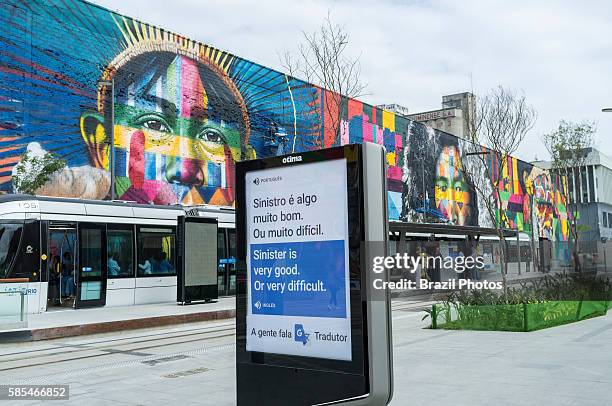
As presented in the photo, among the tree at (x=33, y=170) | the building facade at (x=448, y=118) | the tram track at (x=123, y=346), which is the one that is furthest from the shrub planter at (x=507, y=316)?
the building facade at (x=448, y=118)

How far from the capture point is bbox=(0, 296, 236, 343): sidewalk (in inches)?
567

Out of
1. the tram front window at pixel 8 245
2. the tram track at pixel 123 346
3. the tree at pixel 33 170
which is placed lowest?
the tram track at pixel 123 346

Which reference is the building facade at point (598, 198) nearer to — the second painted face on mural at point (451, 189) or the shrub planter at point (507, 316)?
the second painted face on mural at point (451, 189)

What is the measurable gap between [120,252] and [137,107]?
1456 cm

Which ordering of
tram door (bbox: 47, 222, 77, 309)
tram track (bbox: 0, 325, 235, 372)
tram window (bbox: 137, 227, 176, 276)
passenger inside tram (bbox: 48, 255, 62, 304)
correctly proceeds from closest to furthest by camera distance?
1. tram track (bbox: 0, 325, 235, 372)
2. tram door (bbox: 47, 222, 77, 309)
3. passenger inside tram (bbox: 48, 255, 62, 304)
4. tram window (bbox: 137, 227, 176, 276)

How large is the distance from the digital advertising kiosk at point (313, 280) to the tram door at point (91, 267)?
14943 millimetres

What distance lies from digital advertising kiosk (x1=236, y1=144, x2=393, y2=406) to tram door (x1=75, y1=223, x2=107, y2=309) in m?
14.9

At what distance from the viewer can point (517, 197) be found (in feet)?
250

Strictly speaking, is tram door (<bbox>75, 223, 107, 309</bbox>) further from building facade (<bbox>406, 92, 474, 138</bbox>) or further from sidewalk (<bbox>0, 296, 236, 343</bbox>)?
building facade (<bbox>406, 92, 474, 138</bbox>)

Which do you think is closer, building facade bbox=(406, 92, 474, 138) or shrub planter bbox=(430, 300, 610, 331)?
shrub planter bbox=(430, 300, 610, 331)

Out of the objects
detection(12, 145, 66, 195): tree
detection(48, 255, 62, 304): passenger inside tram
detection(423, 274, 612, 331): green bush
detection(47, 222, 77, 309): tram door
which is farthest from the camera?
detection(12, 145, 66, 195): tree

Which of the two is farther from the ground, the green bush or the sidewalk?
the green bush

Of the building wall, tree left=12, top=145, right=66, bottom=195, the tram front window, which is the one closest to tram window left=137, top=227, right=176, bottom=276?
the tram front window

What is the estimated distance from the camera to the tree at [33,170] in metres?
25.4
